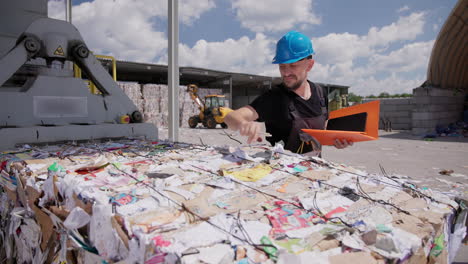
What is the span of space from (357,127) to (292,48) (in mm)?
702

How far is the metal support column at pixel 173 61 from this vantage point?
463 cm

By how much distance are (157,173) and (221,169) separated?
0.38 meters

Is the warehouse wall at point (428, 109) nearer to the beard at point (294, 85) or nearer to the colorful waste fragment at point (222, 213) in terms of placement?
the beard at point (294, 85)

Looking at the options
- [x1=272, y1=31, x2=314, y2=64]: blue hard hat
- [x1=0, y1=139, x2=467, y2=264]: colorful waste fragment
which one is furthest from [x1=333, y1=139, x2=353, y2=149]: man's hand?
[x1=272, y1=31, x2=314, y2=64]: blue hard hat

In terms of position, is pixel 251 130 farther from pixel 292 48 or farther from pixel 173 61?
pixel 173 61

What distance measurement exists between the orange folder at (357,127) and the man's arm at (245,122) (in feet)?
1.26

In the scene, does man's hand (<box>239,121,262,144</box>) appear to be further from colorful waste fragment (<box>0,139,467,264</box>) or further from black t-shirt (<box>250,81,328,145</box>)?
black t-shirt (<box>250,81,328,145</box>)

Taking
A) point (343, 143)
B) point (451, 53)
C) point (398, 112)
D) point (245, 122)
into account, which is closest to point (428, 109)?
point (451, 53)

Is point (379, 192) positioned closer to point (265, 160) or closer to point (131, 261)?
point (265, 160)

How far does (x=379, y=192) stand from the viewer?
144 centimetres

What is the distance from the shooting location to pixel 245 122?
1887 mm

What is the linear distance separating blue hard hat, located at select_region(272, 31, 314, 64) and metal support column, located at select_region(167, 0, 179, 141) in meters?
3.20

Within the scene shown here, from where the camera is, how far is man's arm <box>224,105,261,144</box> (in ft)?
6.03

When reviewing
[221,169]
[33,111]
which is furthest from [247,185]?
[33,111]
